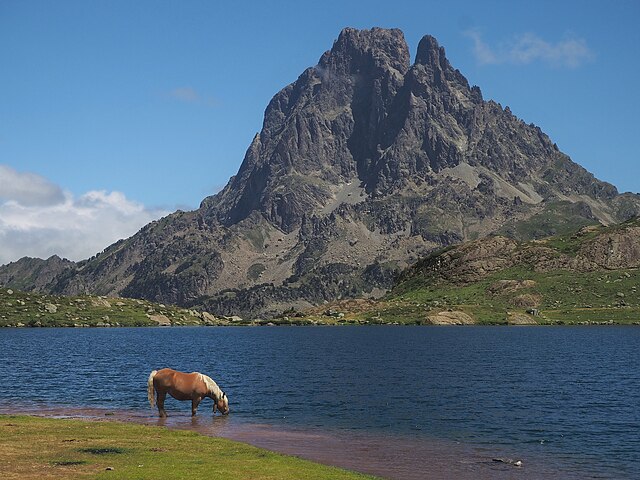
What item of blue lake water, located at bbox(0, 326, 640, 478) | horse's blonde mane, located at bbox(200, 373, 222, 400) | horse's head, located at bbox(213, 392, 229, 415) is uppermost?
horse's blonde mane, located at bbox(200, 373, 222, 400)

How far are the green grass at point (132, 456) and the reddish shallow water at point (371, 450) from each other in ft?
13.4

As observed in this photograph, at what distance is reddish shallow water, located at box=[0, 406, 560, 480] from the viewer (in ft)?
129

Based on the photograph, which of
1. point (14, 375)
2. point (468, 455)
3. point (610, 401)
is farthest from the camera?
point (14, 375)

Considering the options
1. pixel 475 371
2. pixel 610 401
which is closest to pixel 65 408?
pixel 610 401

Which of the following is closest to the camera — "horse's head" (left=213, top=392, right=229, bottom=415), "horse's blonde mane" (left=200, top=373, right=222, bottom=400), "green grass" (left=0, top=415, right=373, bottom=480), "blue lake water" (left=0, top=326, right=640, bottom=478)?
"green grass" (left=0, top=415, right=373, bottom=480)

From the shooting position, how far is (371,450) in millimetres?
46000

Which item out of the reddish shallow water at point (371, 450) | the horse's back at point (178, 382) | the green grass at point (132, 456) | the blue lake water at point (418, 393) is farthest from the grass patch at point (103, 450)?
the blue lake water at point (418, 393)

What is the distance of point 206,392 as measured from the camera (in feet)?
197

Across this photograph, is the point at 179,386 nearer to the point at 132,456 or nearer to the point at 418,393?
the point at 132,456

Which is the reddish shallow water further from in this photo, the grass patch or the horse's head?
the grass patch

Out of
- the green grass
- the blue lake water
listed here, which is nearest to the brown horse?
the blue lake water

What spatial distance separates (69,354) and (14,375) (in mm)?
43757

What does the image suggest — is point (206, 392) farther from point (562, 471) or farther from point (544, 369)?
point (544, 369)

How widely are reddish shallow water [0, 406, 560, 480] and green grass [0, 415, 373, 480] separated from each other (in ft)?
13.4
